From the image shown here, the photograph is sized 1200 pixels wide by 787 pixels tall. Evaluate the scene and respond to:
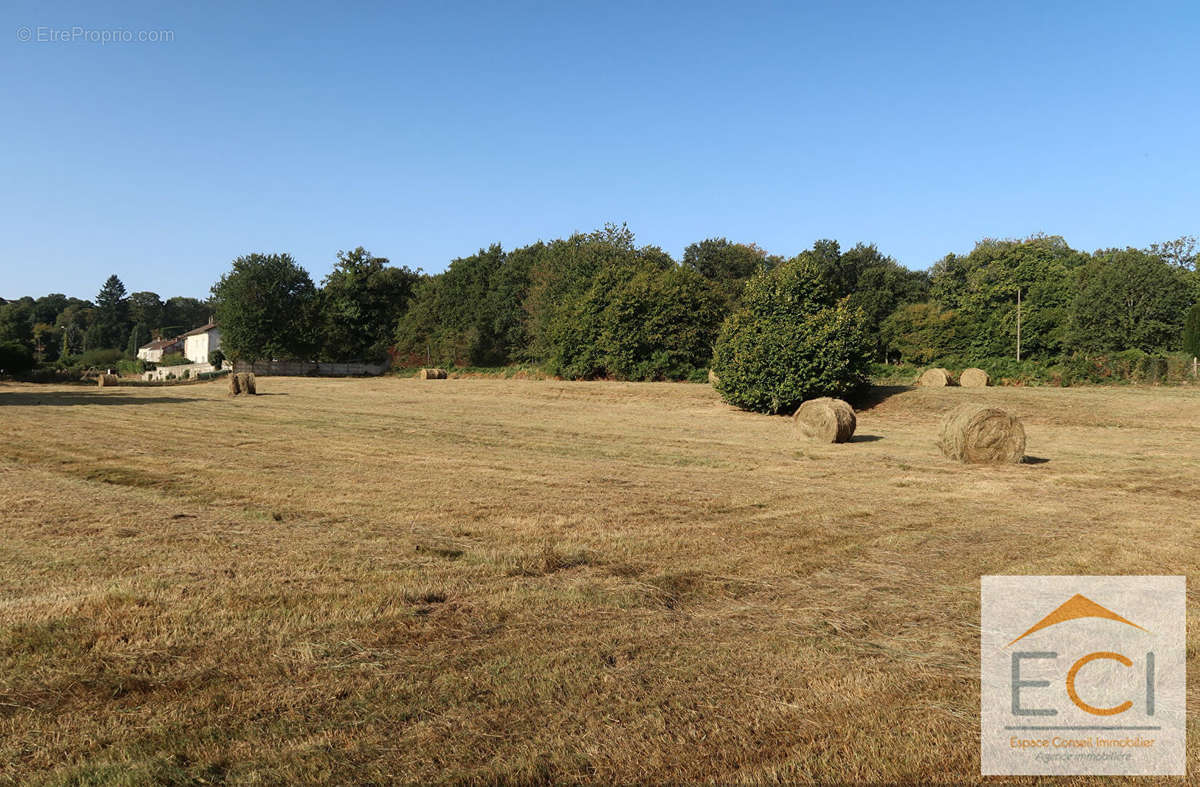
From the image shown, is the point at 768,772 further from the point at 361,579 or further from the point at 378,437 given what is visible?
the point at 378,437

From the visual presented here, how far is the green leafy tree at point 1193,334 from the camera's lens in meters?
44.3

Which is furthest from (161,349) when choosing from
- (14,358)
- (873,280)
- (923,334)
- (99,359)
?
(923,334)

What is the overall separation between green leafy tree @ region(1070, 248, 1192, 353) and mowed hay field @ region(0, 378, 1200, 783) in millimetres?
50797

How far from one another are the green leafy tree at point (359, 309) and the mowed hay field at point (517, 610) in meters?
68.5

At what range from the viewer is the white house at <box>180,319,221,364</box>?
99750mm

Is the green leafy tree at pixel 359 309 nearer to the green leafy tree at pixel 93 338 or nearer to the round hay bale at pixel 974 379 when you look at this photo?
the round hay bale at pixel 974 379

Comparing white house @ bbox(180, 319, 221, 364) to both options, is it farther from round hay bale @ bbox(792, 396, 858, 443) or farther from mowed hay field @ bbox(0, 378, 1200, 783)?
mowed hay field @ bbox(0, 378, 1200, 783)

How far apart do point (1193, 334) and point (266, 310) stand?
249 ft

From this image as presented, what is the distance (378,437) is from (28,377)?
51.5 metres

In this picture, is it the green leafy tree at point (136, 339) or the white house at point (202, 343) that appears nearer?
the white house at point (202, 343)

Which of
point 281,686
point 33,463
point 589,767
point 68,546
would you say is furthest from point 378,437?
point 589,767

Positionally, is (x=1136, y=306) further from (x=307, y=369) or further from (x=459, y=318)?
(x=307, y=369)

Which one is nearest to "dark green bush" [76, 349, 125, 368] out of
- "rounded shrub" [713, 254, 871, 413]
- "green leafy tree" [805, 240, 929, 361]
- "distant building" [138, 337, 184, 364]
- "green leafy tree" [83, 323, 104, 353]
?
"distant building" [138, 337, 184, 364]

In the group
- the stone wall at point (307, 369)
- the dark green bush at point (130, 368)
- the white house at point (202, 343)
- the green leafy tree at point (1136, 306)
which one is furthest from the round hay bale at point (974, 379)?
the white house at point (202, 343)
